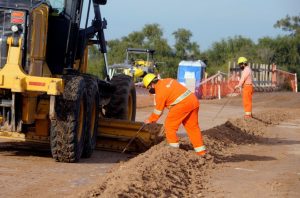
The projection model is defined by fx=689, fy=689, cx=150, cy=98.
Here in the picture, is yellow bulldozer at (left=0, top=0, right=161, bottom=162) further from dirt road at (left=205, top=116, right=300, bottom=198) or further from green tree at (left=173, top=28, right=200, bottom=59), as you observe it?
green tree at (left=173, top=28, right=200, bottom=59)

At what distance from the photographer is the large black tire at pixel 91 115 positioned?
36.6 ft

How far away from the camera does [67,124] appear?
10.2 metres

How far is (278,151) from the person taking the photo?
1372cm

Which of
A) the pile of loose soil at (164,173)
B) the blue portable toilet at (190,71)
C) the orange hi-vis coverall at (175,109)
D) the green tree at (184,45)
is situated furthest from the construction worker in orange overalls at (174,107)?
the green tree at (184,45)

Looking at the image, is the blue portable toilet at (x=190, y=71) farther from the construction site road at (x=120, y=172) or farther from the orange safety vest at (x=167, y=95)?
the orange safety vest at (x=167, y=95)

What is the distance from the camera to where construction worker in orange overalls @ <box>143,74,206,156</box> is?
11.0 meters

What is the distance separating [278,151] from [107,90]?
A: 3.72m

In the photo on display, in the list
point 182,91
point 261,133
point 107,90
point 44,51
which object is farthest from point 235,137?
point 44,51

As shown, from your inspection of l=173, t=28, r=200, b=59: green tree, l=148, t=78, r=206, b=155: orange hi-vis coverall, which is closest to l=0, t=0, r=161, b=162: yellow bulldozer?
l=148, t=78, r=206, b=155: orange hi-vis coverall

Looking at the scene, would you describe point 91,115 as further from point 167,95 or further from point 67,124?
point 167,95

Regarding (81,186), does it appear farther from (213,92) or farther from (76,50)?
(213,92)

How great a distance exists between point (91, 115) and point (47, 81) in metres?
1.77

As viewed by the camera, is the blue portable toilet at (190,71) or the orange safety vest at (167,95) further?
the blue portable toilet at (190,71)

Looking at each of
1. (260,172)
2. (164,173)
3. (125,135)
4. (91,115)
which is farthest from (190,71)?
(164,173)
